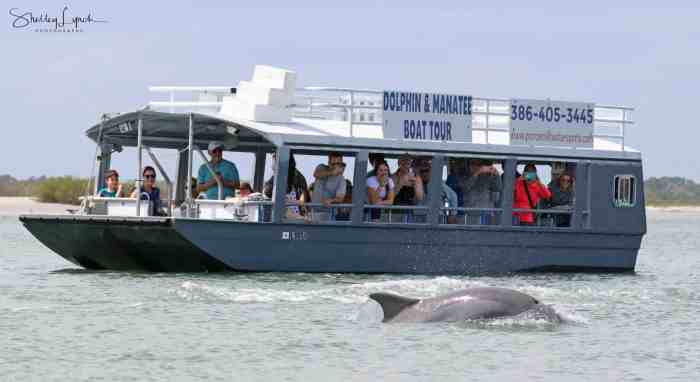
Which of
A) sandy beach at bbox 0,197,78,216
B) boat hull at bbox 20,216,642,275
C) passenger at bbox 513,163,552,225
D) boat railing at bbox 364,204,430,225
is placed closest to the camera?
boat hull at bbox 20,216,642,275

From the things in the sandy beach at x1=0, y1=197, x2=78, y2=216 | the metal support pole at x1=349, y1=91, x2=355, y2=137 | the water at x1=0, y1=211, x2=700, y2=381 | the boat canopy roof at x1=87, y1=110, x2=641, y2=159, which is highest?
the metal support pole at x1=349, y1=91, x2=355, y2=137

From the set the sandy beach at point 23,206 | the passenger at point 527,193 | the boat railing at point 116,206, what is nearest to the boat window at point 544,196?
the passenger at point 527,193

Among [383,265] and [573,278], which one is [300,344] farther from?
[573,278]

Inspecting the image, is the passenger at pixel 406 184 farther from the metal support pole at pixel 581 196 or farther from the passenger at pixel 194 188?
the passenger at pixel 194 188

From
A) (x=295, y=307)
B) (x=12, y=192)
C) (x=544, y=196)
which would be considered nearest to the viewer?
(x=295, y=307)

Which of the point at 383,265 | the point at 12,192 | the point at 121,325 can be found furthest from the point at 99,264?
the point at 12,192

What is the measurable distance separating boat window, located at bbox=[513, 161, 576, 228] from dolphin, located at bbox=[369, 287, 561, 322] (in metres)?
7.81

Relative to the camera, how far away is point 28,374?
16234 mm

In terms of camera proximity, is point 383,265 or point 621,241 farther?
point 621,241

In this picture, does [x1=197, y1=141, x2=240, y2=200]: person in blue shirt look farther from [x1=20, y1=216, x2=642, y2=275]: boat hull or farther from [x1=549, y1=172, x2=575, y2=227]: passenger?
[x1=549, y1=172, x2=575, y2=227]: passenger

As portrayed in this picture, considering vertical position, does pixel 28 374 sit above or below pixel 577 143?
below

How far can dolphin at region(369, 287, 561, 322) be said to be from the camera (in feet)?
63.0

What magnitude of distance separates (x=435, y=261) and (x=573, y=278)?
8.06 ft

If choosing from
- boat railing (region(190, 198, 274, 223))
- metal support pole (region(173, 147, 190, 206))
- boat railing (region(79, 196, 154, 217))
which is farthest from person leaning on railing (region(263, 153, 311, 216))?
metal support pole (region(173, 147, 190, 206))
